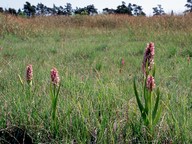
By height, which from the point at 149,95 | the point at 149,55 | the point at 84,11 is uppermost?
the point at 84,11

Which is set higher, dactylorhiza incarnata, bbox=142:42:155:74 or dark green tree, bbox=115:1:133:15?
dark green tree, bbox=115:1:133:15

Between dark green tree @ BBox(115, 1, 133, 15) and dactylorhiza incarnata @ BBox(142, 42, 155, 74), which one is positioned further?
dark green tree @ BBox(115, 1, 133, 15)

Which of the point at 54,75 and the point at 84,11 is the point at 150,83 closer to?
the point at 54,75

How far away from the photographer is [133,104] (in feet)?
6.68

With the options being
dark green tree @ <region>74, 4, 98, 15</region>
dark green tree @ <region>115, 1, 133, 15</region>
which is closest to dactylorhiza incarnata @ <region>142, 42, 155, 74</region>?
dark green tree @ <region>74, 4, 98, 15</region>

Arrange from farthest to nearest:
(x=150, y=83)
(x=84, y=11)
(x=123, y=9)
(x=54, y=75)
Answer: (x=123, y=9) → (x=84, y=11) → (x=54, y=75) → (x=150, y=83)

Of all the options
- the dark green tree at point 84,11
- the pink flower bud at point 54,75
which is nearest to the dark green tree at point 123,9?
the dark green tree at point 84,11

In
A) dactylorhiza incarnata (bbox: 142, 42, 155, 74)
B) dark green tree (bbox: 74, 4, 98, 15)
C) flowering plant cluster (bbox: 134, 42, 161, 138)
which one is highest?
dark green tree (bbox: 74, 4, 98, 15)

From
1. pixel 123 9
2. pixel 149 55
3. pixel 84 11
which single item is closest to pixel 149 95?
pixel 149 55

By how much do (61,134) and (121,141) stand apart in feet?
1.30

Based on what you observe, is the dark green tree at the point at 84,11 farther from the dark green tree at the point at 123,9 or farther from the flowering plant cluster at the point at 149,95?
the flowering plant cluster at the point at 149,95

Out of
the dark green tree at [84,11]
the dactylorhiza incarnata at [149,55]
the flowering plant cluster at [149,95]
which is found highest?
the dark green tree at [84,11]

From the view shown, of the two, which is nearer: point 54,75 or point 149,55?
point 149,55

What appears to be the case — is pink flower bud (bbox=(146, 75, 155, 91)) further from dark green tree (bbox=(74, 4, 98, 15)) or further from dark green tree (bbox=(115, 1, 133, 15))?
dark green tree (bbox=(115, 1, 133, 15))
